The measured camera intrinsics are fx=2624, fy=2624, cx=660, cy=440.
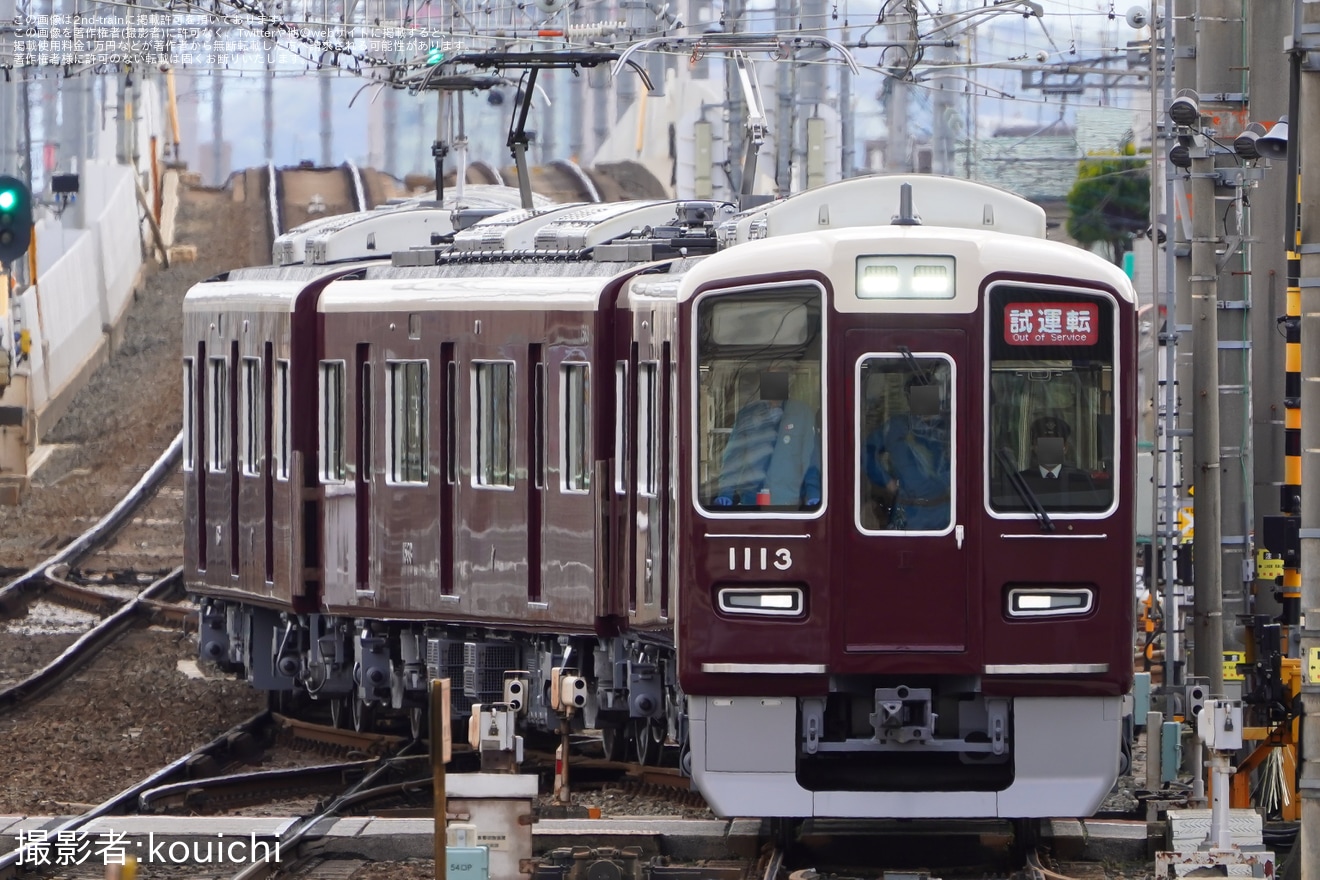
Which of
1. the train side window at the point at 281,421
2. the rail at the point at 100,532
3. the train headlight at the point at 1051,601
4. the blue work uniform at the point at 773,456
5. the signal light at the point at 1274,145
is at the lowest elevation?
the rail at the point at 100,532

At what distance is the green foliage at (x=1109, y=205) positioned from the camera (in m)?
53.3

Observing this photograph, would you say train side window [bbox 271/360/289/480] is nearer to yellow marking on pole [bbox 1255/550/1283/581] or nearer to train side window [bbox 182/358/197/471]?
train side window [bbox 182/358/197/471]

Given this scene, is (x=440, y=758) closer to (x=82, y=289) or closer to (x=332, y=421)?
(x=332, y=421)

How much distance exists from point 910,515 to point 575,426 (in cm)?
315

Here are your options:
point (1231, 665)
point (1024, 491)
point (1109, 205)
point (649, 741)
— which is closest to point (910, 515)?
point (1024, 491)

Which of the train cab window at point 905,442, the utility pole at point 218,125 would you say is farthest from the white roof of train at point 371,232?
the utility pole at point 218,125

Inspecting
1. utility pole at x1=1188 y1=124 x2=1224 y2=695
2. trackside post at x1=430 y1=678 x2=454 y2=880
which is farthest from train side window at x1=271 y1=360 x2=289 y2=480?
trackside post at x1=430 y1=678 x2=454 y2=880

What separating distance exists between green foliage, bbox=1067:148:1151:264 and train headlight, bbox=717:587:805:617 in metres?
41.1

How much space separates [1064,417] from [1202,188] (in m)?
3.76

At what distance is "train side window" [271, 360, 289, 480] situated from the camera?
656 inches

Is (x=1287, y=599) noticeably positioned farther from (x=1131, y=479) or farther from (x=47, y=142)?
(x=47, y=142)

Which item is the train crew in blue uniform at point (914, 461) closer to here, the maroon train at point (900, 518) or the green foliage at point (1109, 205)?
the maroon train at point (900, 518)

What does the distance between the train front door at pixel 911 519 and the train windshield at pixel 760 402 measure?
0.18 m

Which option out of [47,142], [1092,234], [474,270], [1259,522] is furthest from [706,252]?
[47,142]
